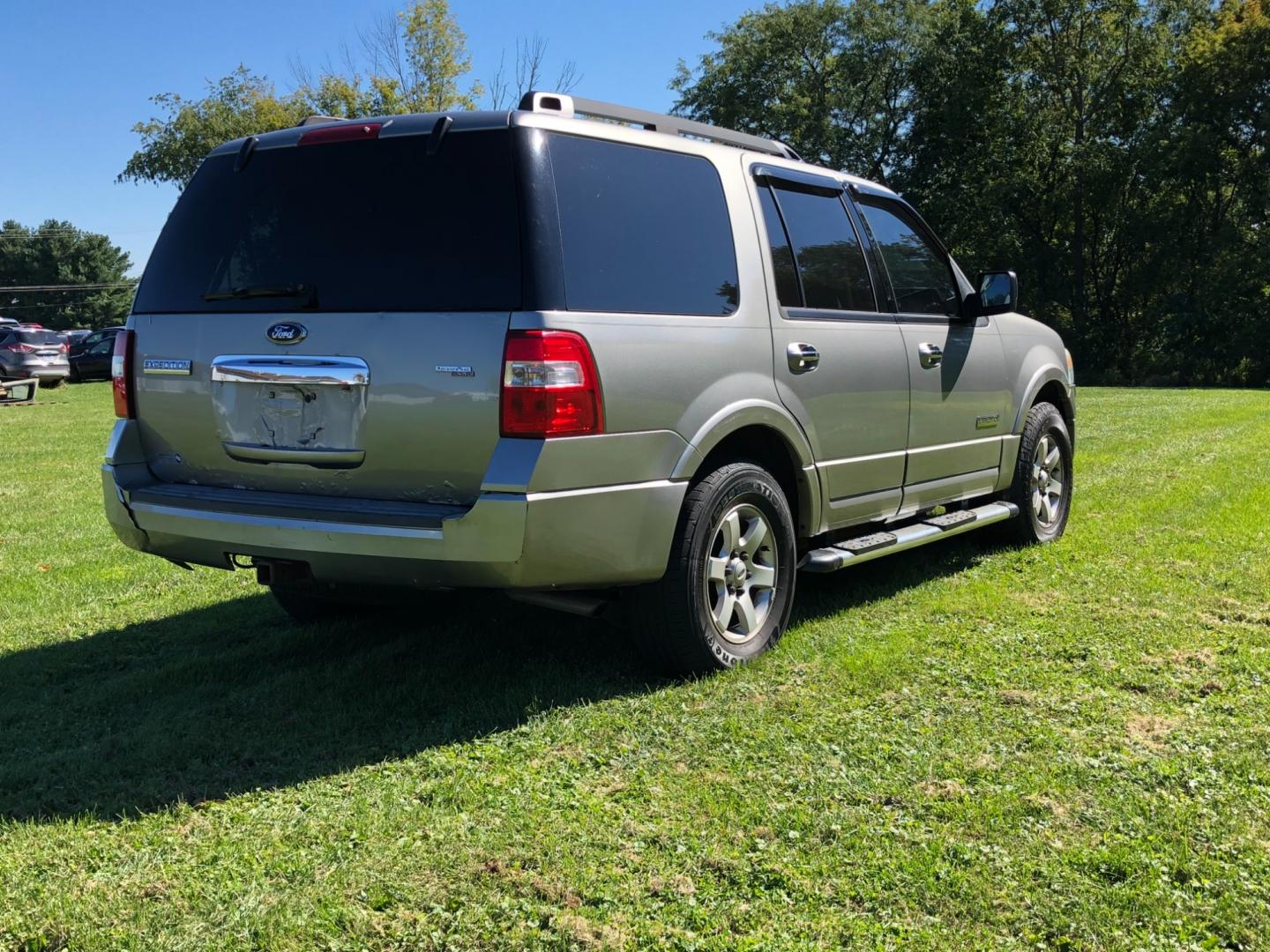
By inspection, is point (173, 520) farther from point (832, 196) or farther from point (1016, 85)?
point (1016, 85)

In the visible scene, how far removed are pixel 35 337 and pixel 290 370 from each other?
2919 centimetres

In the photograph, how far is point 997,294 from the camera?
20.0 ft

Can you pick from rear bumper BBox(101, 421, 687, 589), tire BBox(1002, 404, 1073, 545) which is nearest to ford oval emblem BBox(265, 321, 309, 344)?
rear bumper BBox(101, 421, 687, 589)

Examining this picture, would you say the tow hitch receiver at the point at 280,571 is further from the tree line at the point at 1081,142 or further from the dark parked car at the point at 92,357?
the tree line at the point at 1081,142

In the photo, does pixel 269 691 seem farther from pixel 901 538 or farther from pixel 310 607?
pixel 901 538

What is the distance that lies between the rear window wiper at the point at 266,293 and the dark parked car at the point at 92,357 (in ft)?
102

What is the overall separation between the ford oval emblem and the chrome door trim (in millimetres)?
58

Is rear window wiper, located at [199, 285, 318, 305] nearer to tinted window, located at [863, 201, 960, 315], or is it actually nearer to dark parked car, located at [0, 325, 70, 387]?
tinted window, located at [863, 201, 960, 315]

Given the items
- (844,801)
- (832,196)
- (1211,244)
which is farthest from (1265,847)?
(1211,244)

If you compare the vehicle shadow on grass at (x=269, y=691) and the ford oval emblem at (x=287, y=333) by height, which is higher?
the ford oval emblem at (x=287, y=333)

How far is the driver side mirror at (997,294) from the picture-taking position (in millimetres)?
6070

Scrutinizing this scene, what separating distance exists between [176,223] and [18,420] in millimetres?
16412

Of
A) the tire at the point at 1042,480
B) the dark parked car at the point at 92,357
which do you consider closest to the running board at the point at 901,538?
the tire at the point at 1042,480

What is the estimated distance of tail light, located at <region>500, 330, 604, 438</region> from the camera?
3.62 m
